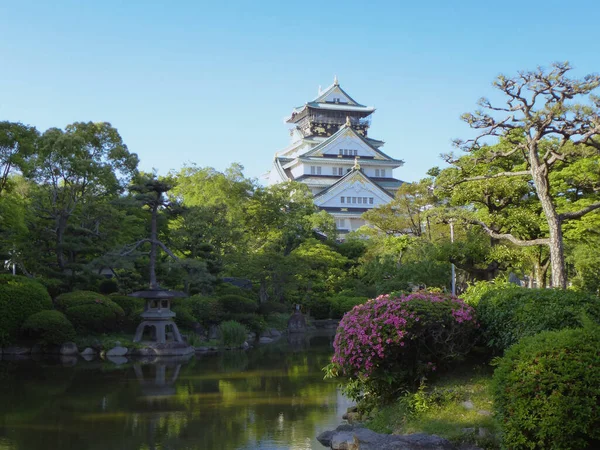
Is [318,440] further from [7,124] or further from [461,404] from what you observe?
[7,124]

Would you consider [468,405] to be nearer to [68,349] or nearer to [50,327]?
[50,327]

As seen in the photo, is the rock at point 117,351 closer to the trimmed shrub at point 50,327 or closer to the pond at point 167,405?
the trimmed shrub at point 50,327

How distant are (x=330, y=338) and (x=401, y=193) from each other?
286 inches

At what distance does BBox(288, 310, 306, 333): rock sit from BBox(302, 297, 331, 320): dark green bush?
2.02 meters

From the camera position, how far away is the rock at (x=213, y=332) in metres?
21.4

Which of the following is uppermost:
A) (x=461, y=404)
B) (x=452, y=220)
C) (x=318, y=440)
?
(x=452, y=220)

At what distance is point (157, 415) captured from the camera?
9938 millimetres

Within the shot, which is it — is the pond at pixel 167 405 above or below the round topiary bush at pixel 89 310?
below

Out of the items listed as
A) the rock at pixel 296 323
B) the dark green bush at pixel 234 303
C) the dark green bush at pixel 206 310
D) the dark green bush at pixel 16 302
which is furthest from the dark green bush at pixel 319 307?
→ the dark green bush at pixel 16 302

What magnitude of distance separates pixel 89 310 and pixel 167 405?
856 centimetres

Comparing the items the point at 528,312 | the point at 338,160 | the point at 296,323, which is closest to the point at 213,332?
the point at 296,323

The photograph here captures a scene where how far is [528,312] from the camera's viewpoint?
7629 mm

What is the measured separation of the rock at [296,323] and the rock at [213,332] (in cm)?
652

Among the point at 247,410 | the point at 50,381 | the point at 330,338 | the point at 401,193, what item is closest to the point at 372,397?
the point at 247,410
